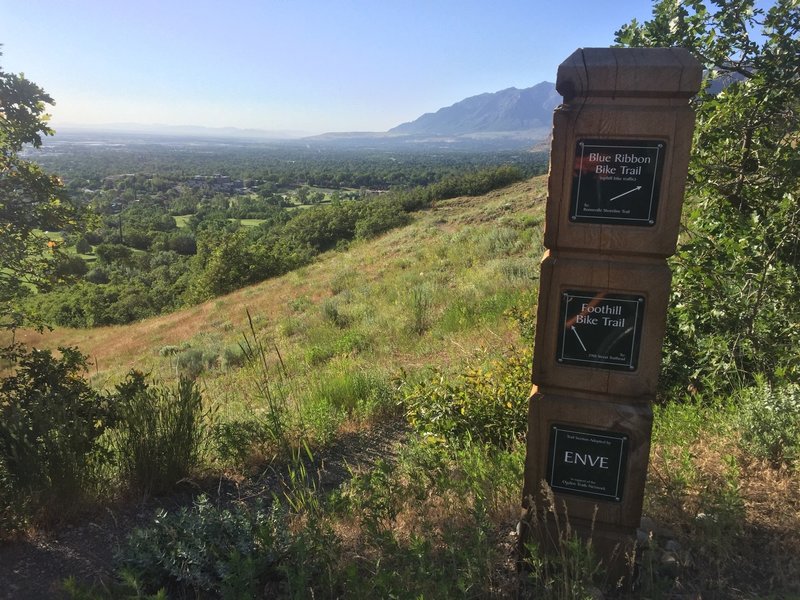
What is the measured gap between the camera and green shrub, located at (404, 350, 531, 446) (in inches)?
137

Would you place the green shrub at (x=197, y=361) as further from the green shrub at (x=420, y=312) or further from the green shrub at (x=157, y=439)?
the green shrub at (x=157, y=439)

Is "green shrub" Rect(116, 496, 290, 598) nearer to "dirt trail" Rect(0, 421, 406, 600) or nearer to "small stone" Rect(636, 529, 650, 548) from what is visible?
"dirt trail" Rect(0, 421, 406, 600)

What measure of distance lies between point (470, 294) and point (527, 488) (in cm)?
644

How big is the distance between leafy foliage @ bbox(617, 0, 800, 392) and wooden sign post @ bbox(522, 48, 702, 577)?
1.55 metres

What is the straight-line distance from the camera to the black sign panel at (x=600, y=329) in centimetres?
195

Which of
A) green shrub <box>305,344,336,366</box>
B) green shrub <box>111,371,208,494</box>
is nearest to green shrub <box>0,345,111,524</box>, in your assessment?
green shrub <box>111,371,208,494</box>

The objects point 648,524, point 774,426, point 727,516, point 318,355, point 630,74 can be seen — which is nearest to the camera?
point 630,74

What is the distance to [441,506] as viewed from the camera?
106 inches

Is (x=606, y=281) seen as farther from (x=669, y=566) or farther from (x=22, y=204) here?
(x=22, y=204)

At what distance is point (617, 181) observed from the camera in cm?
189

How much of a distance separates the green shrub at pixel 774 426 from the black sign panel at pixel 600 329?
1335 millimetres

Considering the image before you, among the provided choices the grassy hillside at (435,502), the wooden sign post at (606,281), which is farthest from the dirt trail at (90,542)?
the wooden sign post at (606,281)

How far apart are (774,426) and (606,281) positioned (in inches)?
63.1

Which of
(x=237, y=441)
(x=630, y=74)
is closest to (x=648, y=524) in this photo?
(x=630, y=74)
